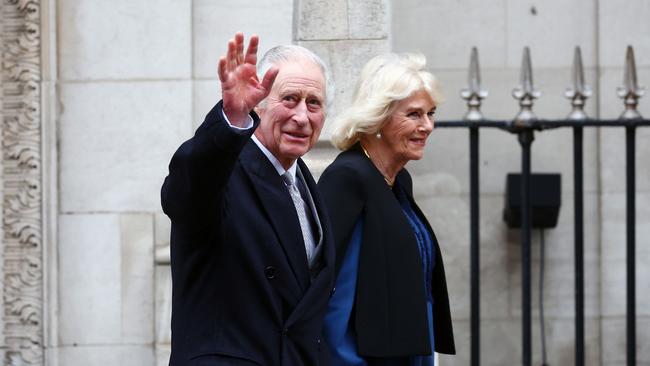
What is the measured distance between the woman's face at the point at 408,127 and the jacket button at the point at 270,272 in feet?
3.98

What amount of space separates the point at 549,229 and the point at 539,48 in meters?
0.93

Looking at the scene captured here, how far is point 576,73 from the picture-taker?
597cm

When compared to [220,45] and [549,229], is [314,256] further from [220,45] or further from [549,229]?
[549,229]

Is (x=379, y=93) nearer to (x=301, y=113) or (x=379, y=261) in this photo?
(x=379, y=261)

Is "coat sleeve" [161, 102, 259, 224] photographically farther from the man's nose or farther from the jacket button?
the man's nose

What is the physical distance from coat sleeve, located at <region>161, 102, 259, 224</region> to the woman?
1.16m

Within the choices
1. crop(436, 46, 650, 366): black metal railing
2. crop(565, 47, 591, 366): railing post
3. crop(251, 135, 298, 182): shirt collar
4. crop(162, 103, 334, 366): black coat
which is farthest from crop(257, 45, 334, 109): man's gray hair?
crop(565, 47, 591, 366): railing post

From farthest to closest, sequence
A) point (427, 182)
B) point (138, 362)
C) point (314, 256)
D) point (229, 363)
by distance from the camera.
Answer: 1. point (427, 182)
2. point (138, 362)
3. point (314, 256)
4. point (229, 363)

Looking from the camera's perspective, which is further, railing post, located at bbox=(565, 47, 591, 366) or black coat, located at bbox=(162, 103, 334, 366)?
railing post, located at bbox=(565, 47, 591, 366)

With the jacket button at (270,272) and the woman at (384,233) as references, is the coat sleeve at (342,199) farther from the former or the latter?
the jacket button at (270,272)

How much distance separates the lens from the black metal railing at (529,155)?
5945mm

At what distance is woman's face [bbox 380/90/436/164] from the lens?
4164 mm

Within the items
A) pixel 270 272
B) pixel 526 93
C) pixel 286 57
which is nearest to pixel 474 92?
pixel 526 93

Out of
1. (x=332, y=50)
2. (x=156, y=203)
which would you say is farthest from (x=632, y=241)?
(x=156, y=203)
